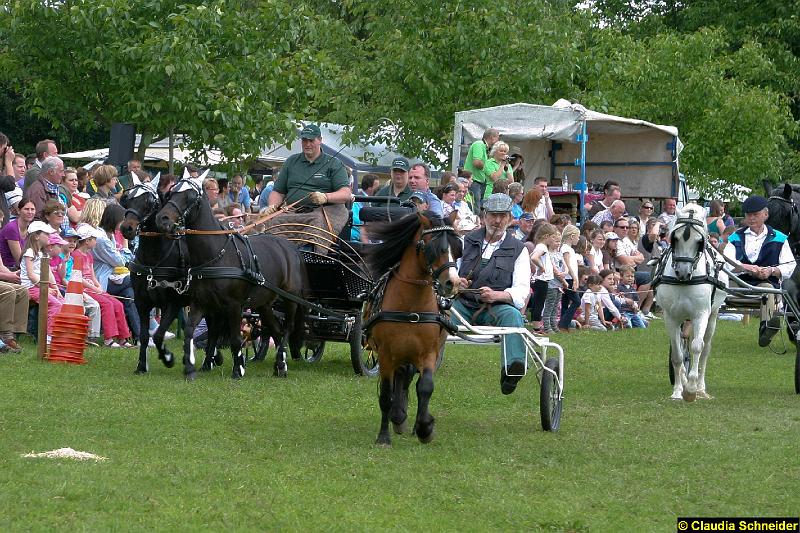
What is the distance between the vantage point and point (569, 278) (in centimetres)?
1917

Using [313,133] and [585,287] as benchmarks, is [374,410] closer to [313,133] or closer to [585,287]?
[313,133]

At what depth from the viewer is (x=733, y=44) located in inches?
1682

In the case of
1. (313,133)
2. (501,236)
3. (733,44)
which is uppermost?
(733,44)

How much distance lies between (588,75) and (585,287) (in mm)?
8721

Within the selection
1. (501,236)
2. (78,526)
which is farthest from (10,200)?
(78,526)

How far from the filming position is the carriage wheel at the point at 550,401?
32.5 ft

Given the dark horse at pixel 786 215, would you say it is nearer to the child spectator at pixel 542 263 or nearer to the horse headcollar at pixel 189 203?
the child spectator at pixel 542 263

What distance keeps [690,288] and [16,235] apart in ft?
25.1

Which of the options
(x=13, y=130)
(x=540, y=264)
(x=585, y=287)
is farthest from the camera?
(x=13, y=130)

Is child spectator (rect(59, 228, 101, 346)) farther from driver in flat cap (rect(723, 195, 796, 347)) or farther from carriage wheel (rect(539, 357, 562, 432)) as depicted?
driver in flat cap (rect(723, 195, 796, 347))

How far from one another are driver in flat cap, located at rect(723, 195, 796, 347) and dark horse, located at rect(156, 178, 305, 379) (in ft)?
15.8

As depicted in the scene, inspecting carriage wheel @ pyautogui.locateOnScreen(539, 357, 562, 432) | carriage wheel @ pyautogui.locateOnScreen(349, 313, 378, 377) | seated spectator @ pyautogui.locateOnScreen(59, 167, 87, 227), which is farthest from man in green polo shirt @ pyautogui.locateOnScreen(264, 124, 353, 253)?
carriage wheel @ pyautogui.locateOnScreen(539, 357, 562, 432)

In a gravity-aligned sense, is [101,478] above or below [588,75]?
below

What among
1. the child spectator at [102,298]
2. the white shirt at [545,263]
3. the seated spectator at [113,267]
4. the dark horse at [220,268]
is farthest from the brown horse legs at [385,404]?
the white shirt at [545,263]
